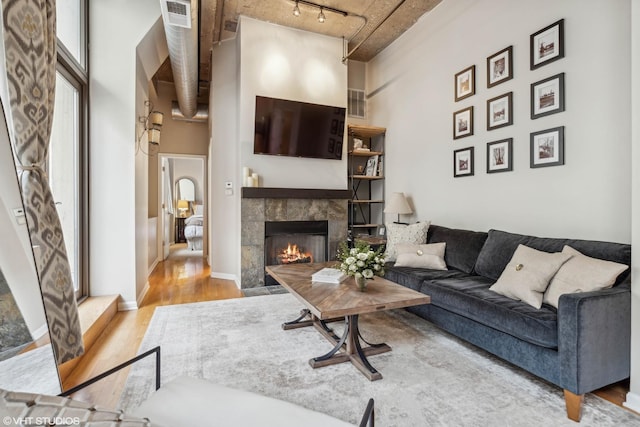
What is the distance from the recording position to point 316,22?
4473mm

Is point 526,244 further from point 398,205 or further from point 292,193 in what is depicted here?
point 292,193

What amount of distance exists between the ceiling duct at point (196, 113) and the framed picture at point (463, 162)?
483 cm

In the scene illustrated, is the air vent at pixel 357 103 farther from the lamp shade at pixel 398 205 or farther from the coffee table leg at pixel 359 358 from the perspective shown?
the coffee table leg at pixel 359 358

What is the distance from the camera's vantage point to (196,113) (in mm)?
6340

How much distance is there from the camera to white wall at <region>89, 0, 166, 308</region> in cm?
329

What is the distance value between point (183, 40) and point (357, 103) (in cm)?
Result: 303

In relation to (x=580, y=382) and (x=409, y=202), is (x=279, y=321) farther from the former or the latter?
(x=409, y=202)

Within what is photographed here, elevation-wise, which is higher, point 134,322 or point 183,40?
point 183,40

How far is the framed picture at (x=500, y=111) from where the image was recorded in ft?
10.7

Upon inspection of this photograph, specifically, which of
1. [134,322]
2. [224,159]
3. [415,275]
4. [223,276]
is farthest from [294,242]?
[134,322]

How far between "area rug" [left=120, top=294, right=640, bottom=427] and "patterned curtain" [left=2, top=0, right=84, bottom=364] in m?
0.57

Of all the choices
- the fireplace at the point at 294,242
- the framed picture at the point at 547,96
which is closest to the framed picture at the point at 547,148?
the framed picture at the point at 547,96

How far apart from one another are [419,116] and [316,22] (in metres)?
1.93

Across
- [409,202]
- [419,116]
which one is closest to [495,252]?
[409,202]
